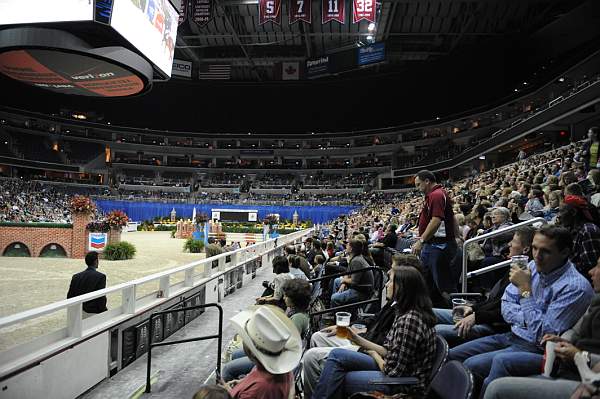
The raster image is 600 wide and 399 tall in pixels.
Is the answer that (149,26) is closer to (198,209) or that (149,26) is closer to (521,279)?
(521,279)

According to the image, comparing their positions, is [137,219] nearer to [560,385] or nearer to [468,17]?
[468,17]

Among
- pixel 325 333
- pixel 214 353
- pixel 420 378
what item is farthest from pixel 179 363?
pixel 420 378

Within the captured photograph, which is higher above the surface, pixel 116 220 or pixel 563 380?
pixel 116 220

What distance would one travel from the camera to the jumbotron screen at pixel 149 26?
13.2 meters

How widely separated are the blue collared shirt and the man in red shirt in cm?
129

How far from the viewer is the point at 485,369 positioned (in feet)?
9.28

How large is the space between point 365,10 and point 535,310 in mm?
19773

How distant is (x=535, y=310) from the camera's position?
112 inches

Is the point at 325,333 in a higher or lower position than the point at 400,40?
lower

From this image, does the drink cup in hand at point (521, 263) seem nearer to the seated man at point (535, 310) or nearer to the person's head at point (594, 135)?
the seated man at point (535, 310)

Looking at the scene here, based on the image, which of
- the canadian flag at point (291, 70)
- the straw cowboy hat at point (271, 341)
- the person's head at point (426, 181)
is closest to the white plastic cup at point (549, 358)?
the straw cowboy hat at point (271, 341)

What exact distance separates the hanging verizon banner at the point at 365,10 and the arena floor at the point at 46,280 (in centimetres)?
1381

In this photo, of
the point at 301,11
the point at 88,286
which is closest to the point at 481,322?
the point at 88,286

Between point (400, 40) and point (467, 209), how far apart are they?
36.0m
